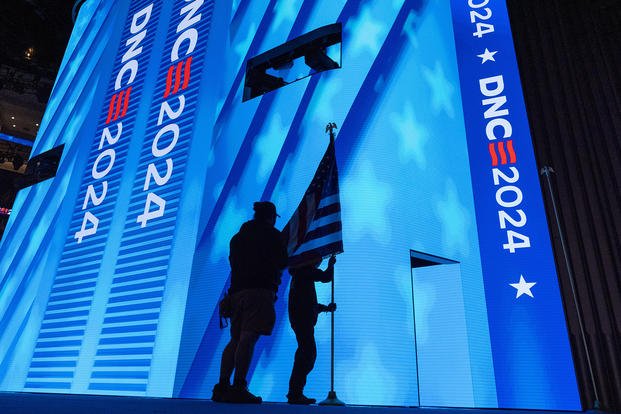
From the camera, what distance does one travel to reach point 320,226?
3.93m

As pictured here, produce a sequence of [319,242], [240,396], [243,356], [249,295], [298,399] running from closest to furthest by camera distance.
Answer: [240,396] → [243,356] → [249,295] → [298,399] → [319,242]

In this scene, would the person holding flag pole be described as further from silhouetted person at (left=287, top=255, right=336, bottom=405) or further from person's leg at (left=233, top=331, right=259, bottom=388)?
person's leg at (left=233, top=331, right=259, bottom=388)

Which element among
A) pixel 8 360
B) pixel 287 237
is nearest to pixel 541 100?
pixel 287 237

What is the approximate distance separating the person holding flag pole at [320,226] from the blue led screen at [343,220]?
1.53ft

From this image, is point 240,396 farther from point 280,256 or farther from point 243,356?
point 280,256

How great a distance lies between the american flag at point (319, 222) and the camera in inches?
149

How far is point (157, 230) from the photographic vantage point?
537 centimetres

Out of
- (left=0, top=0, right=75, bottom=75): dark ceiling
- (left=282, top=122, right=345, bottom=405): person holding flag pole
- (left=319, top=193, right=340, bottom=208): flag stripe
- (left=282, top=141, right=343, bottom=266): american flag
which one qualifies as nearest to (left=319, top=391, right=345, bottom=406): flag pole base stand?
(left=282, top=122, right=345, bottom=405): person holding flag pole

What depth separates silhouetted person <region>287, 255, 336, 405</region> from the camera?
3445 mm

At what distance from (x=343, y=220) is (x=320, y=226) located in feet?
1.88

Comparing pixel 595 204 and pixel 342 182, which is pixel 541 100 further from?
pixel 342 182

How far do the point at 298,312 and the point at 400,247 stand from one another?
1352mm

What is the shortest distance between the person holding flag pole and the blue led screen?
0.46 metres

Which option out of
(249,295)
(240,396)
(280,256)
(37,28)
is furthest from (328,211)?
(37,28)
